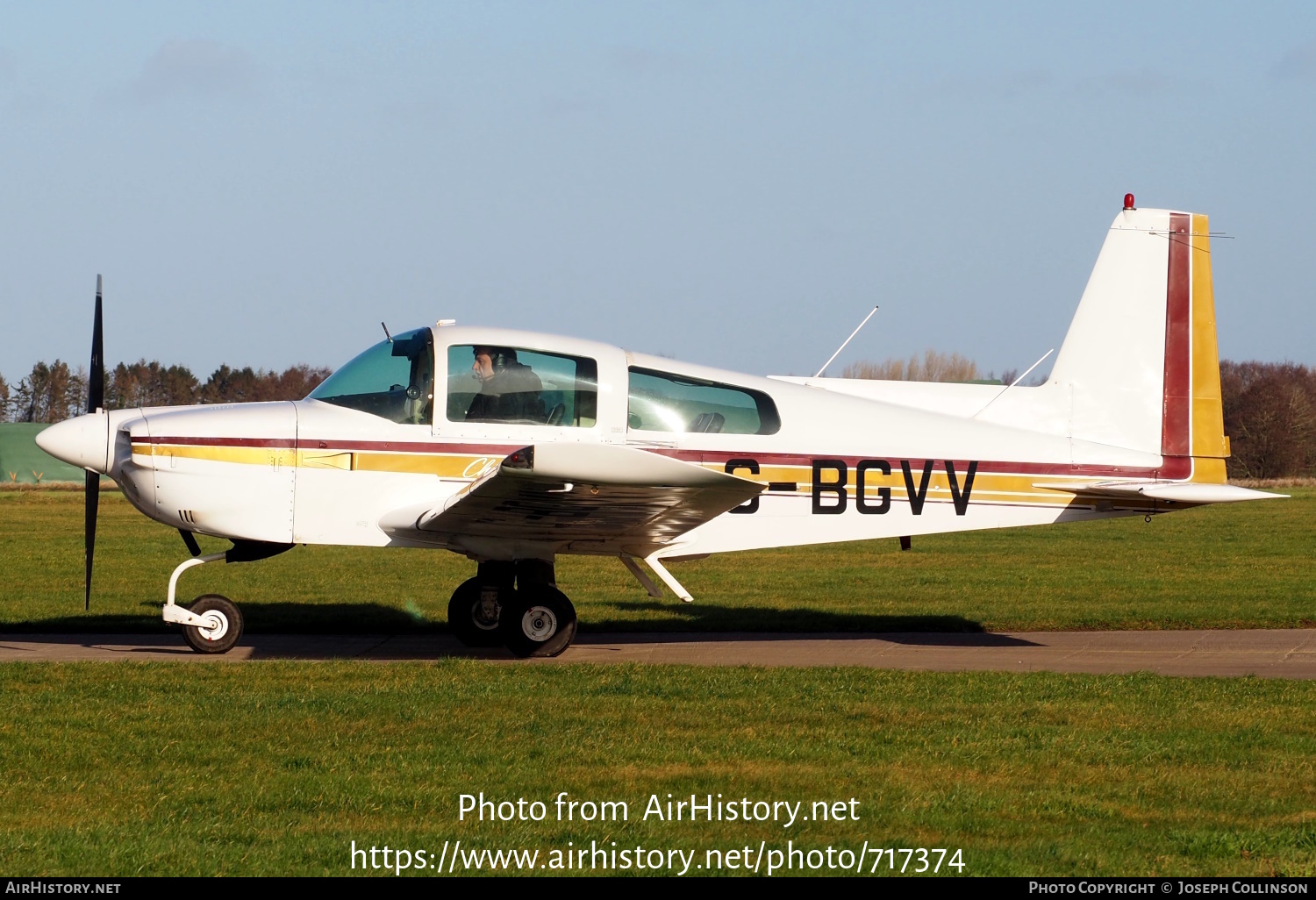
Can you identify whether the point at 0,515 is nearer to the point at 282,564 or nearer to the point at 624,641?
the point at 282,564

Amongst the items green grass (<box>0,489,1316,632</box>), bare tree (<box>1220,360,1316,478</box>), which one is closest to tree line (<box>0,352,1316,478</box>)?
bare tree (<box>1220,360,1316,478</box>)

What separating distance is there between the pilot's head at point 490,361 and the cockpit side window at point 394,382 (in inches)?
12.6

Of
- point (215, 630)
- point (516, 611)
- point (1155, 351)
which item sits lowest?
point (215, 630)

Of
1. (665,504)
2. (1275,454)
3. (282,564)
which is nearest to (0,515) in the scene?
(282,564)

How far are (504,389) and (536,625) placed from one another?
68.9 inches

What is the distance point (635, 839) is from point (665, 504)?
13.7 ft

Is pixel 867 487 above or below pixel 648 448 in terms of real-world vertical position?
below

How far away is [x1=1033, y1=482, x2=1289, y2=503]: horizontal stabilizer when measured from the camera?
9961mm

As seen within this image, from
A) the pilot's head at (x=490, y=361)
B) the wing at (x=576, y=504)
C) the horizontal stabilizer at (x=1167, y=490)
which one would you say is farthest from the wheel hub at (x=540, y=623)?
the horizontal stabilizer at (x=1167, y=490)

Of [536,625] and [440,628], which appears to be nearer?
[536,625]

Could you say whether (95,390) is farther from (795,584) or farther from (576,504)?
(795,584)

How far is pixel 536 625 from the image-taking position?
32.1 ft

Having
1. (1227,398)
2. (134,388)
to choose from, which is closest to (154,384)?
(134,388)

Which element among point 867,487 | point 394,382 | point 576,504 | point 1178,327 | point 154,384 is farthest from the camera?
point 154,384
